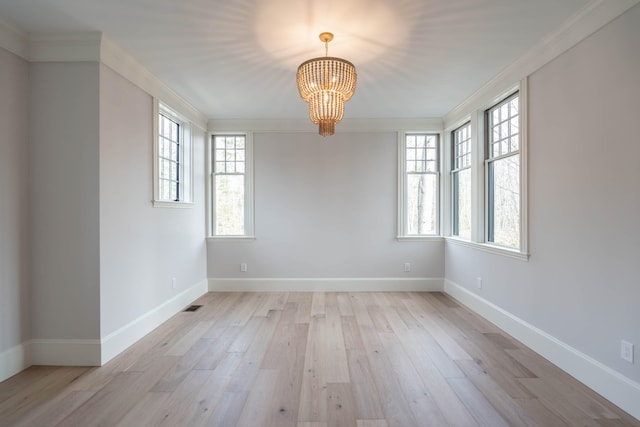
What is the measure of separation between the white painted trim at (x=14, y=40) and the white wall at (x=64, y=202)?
105 mm

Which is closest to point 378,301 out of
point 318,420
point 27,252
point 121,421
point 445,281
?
point 445,281

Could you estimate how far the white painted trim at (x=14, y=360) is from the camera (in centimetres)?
228

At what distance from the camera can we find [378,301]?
14.0 ft

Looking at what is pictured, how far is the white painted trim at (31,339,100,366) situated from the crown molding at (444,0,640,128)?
4385 millimetres

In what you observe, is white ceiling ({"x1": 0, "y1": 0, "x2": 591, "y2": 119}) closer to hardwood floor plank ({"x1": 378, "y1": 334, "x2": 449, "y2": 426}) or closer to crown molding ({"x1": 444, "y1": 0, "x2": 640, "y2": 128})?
crown molding ({"x1": 444, "y1": 0, "x2": 640, "y2": 128})

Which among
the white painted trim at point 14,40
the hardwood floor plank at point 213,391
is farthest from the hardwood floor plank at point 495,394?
the white painted trim at point 14,40

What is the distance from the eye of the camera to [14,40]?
2.38 metres

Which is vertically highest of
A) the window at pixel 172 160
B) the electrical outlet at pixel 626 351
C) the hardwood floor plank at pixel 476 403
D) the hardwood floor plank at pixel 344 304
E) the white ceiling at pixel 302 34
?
the white ceiling at pixel 302 34

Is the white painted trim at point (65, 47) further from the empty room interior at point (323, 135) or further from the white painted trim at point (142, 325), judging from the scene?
the white painted trim at point (142, 325)

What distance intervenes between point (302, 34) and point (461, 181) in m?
3.07

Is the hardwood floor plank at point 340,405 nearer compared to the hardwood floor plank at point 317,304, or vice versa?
the hardwood floor plank at point 340,405

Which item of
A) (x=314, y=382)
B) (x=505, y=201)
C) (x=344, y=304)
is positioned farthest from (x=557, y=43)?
(x=344, y=304)

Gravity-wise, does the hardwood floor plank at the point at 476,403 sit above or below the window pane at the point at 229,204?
below

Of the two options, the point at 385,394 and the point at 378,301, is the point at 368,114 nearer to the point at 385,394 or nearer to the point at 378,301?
the point at 378,301
